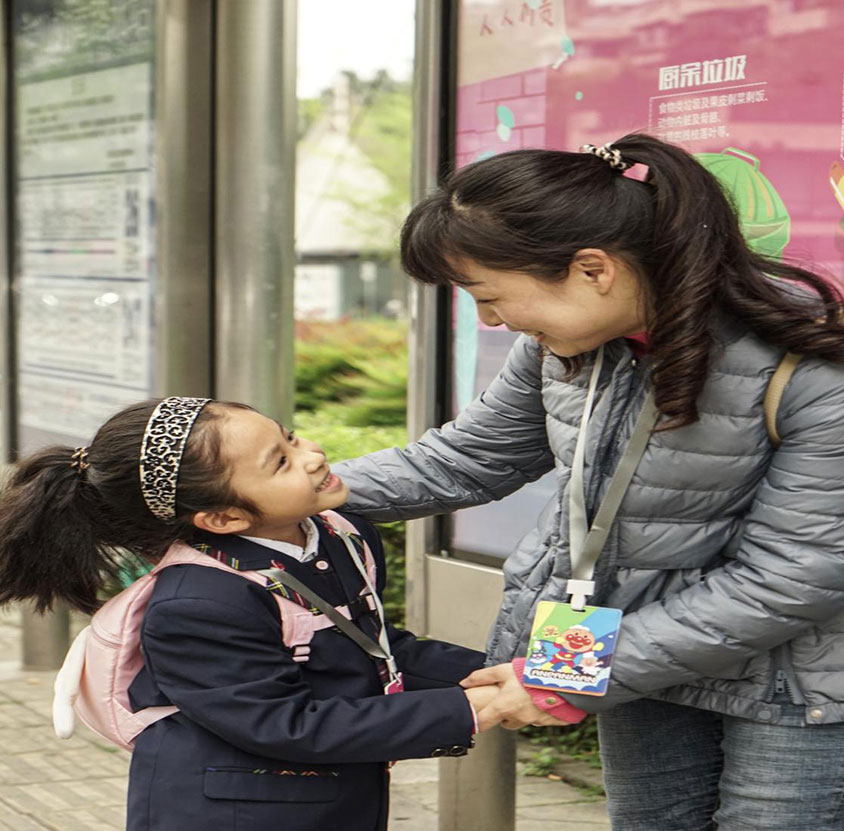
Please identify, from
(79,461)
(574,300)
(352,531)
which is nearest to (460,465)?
(352,531)

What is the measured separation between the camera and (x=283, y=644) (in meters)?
2.36

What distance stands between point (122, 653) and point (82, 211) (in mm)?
3775

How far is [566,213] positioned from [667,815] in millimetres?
1134

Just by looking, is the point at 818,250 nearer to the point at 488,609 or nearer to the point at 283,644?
the point at 488,609

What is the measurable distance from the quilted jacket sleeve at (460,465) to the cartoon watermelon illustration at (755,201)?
0.92m

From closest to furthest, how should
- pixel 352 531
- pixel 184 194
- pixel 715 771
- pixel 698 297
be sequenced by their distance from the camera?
pixel 698 297
pixel 715 771
pixel 352 531
pixel 184 194

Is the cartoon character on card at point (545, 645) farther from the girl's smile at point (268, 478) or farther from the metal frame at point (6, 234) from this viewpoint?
the metal frame at point (6, 234)

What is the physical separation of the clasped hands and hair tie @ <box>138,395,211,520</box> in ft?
1.96

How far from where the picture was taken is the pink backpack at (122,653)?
2377mm

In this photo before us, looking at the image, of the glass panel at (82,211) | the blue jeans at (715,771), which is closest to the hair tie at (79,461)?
the blue jeans at (715,771)

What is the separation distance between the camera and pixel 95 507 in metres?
2.42

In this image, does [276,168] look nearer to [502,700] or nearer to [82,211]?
[82,211]

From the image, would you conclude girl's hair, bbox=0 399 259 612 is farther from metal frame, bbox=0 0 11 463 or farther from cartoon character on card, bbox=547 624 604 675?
metal frame, bbox=0 0 11 463

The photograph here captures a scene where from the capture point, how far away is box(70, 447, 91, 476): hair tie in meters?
2.43
